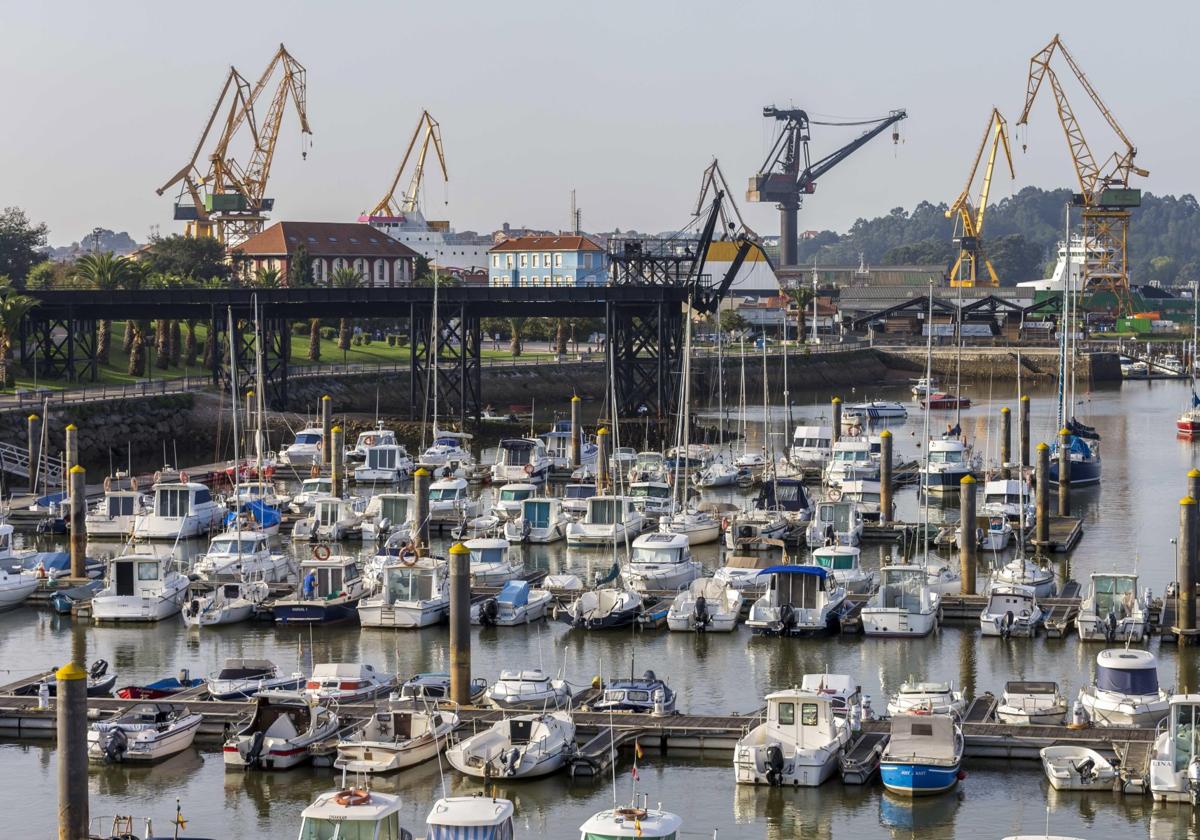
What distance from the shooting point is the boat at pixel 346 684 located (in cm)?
3697

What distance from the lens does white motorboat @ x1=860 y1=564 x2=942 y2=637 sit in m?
44.5

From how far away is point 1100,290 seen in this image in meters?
193

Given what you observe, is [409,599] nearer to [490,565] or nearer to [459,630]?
[490,565]

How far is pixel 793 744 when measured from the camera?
32.9 m

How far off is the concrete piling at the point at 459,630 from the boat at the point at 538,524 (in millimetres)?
22955

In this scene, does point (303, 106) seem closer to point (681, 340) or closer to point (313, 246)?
point (313, 246)

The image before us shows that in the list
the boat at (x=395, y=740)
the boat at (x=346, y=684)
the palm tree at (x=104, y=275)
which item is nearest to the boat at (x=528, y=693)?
the boat at (x=395, y=740)

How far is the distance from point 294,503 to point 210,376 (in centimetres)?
3991

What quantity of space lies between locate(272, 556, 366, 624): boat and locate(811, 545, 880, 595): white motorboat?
11.9 meters

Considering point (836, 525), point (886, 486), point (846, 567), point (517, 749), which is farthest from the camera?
point (886, 486)

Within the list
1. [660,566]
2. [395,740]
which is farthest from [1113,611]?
[395,740]

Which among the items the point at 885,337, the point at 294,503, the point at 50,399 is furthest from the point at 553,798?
the point at 885,337

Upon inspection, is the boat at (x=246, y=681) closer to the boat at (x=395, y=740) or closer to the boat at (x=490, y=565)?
the boat at (x=395, y=740)

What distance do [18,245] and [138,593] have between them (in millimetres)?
94040
